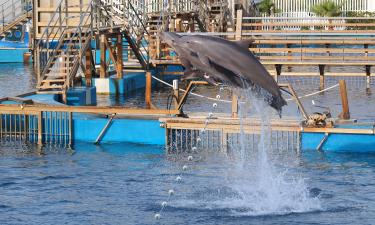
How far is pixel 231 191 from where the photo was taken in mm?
20156

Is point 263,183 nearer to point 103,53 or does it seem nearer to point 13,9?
point 103,53

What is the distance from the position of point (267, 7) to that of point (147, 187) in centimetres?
5195

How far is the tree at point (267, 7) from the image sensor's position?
71312mm

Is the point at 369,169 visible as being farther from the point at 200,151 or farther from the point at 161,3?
the point at 161,3

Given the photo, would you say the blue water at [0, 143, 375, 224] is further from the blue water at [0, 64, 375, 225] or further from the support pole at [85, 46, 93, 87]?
the support pole at [85, 46, 93, 87]

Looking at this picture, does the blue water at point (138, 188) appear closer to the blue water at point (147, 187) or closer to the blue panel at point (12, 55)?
the blue water at point (147, 187)

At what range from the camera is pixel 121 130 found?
2516 cm

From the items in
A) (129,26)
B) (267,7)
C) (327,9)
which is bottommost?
(129,26)

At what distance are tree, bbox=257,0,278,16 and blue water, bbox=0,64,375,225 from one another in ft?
155

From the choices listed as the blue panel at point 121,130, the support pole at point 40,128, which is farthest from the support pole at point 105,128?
the support pole at point 40,128

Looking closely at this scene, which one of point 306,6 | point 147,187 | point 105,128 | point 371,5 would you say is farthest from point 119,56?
point 371,5

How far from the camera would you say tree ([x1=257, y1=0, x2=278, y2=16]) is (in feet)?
234

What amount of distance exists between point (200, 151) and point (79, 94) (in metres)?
8.21

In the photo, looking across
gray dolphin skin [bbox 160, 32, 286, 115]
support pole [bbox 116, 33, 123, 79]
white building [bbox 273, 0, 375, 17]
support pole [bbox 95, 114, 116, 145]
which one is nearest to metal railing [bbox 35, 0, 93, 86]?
support pole [bbox 116, 33, 123, 79]
